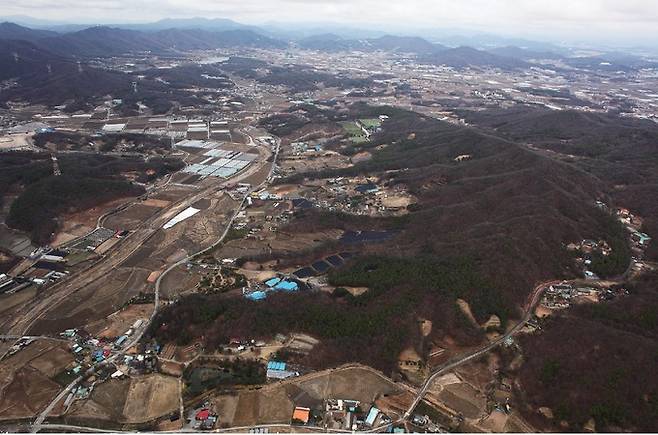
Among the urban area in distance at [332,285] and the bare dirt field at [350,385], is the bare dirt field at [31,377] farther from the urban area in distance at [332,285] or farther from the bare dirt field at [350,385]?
the bare dirt field at [350,385]

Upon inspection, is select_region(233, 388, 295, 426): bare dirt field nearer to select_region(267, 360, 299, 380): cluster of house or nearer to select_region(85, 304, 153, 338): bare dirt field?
select_region(267, 360, 299, 380): cluster of house

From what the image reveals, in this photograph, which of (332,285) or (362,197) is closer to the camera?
(332,285)

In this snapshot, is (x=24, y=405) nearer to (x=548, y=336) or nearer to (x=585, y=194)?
(x=548, y=336)

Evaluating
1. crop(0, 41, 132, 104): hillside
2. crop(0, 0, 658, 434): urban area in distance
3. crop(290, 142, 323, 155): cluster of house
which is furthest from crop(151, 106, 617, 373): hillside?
crop(0, 41, 132, 104): hillside

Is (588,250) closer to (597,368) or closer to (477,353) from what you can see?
(597,368)

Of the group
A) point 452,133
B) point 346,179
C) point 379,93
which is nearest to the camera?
point 346,179

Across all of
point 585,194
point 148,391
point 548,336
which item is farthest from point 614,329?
point 148,391

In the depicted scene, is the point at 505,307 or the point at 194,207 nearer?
the point at 505,307

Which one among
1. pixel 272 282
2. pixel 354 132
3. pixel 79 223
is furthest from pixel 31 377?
pixel 354 132
